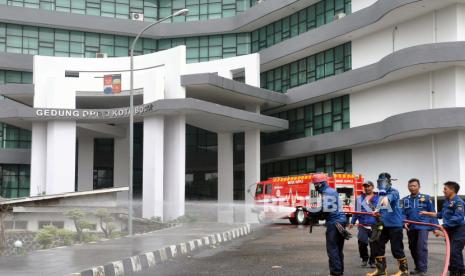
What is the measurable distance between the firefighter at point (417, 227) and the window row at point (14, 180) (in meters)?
39.1

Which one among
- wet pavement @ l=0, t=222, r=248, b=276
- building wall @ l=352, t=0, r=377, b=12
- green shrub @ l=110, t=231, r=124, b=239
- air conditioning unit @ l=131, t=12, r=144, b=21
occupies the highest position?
air conditioning unit @ l=131, t=12, r=144, b=21

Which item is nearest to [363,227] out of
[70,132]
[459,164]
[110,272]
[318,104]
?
[110,272]

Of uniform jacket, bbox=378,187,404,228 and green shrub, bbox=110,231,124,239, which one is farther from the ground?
uniform jacket, bbox=378,187,404,228

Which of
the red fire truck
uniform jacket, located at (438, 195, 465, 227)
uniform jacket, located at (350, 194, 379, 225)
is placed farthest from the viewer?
the red fire truck

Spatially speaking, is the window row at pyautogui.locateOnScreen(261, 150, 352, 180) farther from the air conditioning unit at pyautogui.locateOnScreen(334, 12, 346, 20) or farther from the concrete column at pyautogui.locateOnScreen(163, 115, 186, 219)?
the concrete column at pyautogui.locateOnScreen(163, 115, 186, 219)

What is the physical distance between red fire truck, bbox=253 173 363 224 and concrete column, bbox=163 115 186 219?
4.24 m

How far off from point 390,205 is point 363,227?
7.26ft

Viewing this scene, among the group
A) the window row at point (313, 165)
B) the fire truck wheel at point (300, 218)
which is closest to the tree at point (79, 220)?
the fire truck wheel at point (300, 218)

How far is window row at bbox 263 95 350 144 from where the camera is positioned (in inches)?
1592

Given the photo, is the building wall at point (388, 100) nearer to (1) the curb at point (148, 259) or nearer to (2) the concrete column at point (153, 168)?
(2) the concrete column at point (153, 168)

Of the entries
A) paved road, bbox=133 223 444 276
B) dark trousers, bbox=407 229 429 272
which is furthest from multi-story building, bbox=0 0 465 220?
dark trousers, bbox=407 229 429 272

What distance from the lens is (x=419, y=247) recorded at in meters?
11.9

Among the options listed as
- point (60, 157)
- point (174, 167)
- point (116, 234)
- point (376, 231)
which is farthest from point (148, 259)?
point (60, 157)

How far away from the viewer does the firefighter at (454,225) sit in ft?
36.5
